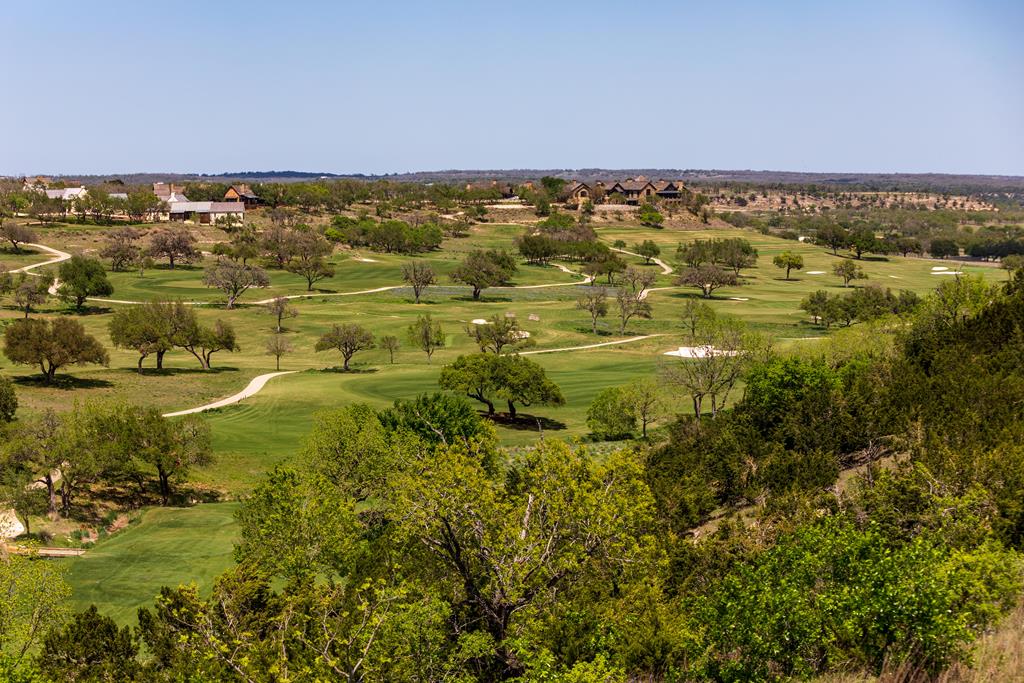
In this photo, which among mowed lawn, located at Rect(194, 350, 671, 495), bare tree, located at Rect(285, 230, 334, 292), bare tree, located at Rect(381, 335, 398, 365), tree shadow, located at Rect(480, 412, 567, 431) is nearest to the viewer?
mowed lawn, located at Rect(194, 350, 671, 495)

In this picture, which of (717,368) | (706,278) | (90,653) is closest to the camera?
(90,653)

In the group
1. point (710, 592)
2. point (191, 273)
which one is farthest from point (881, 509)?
point (191, 273)

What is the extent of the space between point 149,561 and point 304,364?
53.6 meters

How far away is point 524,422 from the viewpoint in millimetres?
69375

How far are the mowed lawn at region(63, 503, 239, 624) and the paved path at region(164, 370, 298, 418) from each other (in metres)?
20.9

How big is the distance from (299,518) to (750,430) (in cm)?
2436

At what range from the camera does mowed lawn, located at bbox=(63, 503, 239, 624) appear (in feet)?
111

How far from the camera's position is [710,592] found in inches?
922

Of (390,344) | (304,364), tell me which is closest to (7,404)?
(304,364)

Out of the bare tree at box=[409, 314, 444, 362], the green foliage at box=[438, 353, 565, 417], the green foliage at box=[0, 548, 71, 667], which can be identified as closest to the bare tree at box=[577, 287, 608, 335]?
the bare tree at box=[409, 314, 444, 362]

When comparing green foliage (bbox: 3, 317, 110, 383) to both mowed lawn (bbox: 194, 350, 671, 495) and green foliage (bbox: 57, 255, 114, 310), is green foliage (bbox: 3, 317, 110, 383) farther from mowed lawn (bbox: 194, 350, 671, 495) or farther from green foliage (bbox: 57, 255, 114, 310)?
green foliage (bbox: 57, 255, 114, 310)

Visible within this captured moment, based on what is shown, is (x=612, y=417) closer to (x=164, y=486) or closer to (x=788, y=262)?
A: (x=164, y=486)

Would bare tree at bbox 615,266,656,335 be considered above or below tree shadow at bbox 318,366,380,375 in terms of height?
above

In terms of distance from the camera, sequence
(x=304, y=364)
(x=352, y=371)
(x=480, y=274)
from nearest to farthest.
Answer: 1. (x=352, y=371)
2. (x=304, y=364)
3. (x=480, y=274)
